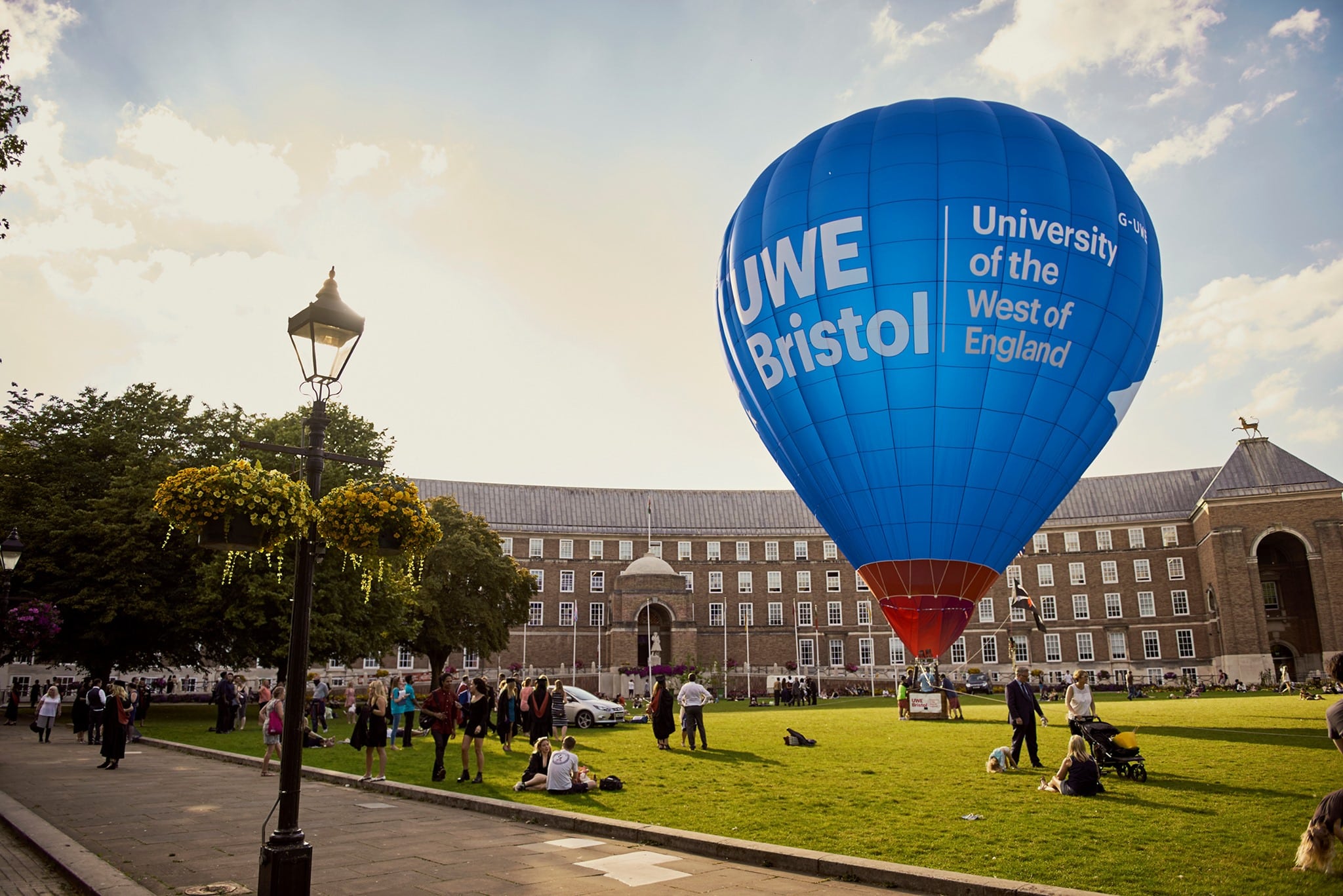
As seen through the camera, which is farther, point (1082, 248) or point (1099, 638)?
point (1099, 638)

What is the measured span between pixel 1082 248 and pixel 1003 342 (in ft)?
10.5

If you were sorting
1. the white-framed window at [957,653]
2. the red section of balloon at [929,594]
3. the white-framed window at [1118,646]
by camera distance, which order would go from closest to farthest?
1. the red section of balloon at [929,594]
2. the white-framed window at [1118,646]
3. the white-framed window at [957,653]

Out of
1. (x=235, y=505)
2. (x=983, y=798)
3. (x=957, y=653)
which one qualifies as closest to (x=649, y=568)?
(x=957, y=653)

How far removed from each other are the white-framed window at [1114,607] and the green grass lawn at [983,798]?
205 ft

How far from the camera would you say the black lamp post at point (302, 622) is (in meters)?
7.08

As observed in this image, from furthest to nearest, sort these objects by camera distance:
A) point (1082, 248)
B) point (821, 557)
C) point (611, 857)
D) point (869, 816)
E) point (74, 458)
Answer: point (821, 557) → point (74, 458) → point (1082, 248) → point (869, 816) → point (611, 857)

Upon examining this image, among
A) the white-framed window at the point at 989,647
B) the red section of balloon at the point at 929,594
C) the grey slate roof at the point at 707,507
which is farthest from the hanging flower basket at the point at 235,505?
the white-framed window at the point at 989,647

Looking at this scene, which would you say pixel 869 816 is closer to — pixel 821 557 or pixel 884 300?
pixel 884 300

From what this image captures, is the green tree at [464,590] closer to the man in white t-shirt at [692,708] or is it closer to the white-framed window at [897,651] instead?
the man in white t-shirt at [692,708]

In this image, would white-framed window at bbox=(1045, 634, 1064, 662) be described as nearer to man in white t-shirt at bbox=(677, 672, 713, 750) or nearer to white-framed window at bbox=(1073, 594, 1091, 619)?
white-framed window at bbox=(1073, 594, 1091, 619)

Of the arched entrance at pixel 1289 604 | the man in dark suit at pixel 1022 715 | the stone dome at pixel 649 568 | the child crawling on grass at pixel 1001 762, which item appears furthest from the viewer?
the stone dome at pixel 649 568

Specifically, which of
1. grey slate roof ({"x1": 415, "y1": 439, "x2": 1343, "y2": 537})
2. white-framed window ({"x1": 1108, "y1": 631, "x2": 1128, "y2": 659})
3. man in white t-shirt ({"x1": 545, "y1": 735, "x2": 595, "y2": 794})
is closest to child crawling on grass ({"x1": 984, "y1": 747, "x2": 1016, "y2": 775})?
man in white t-shirt ({"x1": 545, "y1": 735, "x2": 595, "y2": 794})

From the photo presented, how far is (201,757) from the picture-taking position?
22.2 metres

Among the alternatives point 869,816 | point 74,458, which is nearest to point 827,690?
point 74,458
